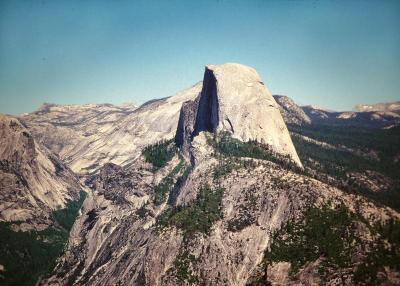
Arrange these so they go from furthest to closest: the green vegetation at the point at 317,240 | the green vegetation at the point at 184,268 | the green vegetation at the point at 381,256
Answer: the green vegetation at the point at 184,268 < the green vegetation at the point at 317,240 < the green vegetation at the point at 381,256

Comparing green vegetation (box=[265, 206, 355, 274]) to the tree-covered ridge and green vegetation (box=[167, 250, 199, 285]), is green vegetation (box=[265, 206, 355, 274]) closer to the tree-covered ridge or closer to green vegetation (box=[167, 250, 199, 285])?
the tree-covered ridge

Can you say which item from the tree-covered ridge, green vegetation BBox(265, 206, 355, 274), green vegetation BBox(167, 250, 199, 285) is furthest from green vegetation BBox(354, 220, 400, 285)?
green vegetation BBox(167, 250, 199, 285)

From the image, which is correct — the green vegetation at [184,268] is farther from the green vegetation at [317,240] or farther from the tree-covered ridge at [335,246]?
the green vegetation at [317,240]

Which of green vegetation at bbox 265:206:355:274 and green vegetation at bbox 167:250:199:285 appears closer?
green vegetation at bbox 265:206:355:274

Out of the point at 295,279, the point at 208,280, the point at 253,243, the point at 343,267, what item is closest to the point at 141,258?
the point at 208,280

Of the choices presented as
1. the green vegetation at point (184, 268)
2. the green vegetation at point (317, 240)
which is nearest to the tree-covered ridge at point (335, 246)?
the green vegetation at point (317, 240)

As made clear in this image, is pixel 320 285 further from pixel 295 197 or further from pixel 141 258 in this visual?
pixel 141 258

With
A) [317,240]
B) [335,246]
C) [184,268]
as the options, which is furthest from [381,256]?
[184,268]

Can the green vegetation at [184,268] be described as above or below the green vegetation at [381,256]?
below

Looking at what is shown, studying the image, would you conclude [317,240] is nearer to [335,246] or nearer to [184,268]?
[335,246]
